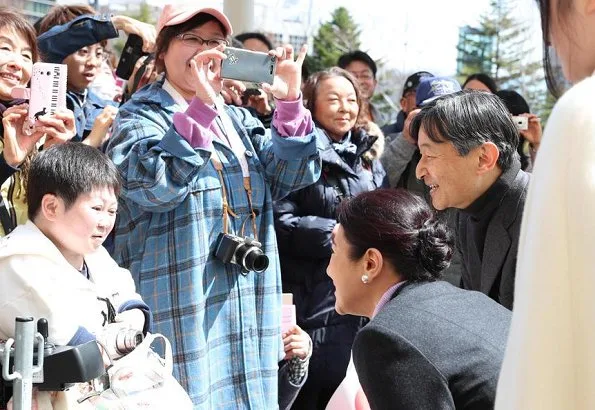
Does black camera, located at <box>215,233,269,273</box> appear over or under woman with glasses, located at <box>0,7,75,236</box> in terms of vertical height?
under

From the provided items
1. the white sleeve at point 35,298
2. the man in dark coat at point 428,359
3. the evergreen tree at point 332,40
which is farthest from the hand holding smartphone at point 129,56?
the evergreen tree at point 332,40

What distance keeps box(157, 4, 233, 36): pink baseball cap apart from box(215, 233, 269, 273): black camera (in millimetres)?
761

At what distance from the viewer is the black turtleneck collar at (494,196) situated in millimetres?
3070

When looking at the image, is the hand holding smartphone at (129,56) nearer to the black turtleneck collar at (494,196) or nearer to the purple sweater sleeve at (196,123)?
the purple sweater sleeve at (196,123)

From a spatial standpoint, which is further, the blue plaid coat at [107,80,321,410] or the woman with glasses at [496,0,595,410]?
the blue plaid coat at [107,80,321,410]

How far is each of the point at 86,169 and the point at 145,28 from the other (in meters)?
1.80

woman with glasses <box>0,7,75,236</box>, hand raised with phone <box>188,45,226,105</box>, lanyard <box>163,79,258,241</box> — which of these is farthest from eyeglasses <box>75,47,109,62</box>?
hand raised with phone <box>188,45,226,105</box>

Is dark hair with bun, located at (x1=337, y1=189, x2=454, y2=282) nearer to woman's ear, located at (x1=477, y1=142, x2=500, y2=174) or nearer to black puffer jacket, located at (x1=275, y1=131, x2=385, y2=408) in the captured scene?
woman's ear, located at (x1=477, y1=142, x2=500, y2=174)

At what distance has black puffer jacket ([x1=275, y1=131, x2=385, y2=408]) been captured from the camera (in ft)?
13.1

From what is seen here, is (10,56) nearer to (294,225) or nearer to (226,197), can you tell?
(226,197)

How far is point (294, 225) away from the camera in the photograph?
4004 millimetres

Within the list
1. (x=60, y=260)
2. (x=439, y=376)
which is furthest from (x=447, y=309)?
(x=60, y=260)

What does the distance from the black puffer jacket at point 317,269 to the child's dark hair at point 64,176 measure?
59.0 inches

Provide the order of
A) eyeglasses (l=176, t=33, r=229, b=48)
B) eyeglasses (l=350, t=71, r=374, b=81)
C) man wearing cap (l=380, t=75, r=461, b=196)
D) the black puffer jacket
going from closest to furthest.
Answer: eyeglasses (l=176, t=33, r=229, b=48) → the black puffer jacket → man wearing cap (l=380, t=75, r=461, b=196) → eyeglasses (l=350, t=71, r=374, b=81)
